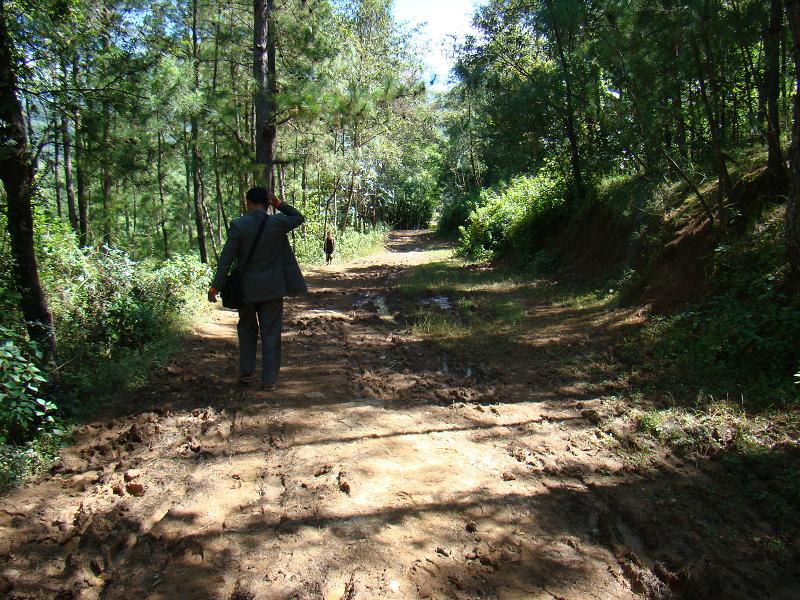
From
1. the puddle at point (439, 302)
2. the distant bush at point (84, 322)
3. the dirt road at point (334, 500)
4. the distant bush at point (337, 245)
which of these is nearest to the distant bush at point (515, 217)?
the puddle at point (439, 302)

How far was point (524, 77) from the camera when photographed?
52.0ft

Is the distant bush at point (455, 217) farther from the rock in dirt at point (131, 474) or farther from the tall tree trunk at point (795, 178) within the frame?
the rock in dirt at point (131, 474)

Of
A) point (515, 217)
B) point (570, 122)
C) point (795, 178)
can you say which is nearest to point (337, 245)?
point (515, 217)

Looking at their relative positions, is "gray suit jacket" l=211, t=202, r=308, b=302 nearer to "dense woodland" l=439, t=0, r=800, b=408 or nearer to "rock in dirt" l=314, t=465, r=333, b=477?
"rock in dirt" l=314, t=465, r=333, b=477

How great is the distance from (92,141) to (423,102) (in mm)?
29996

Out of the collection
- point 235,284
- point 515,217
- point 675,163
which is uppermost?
point 675,163

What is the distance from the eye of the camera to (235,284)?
5.05 metres

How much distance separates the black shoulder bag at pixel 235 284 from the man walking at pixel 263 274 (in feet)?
0.06

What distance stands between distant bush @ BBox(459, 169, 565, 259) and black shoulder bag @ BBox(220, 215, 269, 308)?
458 inches

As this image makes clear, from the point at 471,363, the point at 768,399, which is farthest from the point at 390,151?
the point at 768,399

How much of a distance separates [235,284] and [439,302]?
605 cm

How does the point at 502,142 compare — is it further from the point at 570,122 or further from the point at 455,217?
the point at 455,217

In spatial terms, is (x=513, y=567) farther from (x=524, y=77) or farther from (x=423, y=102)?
(x=423, y=102)

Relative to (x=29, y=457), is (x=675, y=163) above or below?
above
